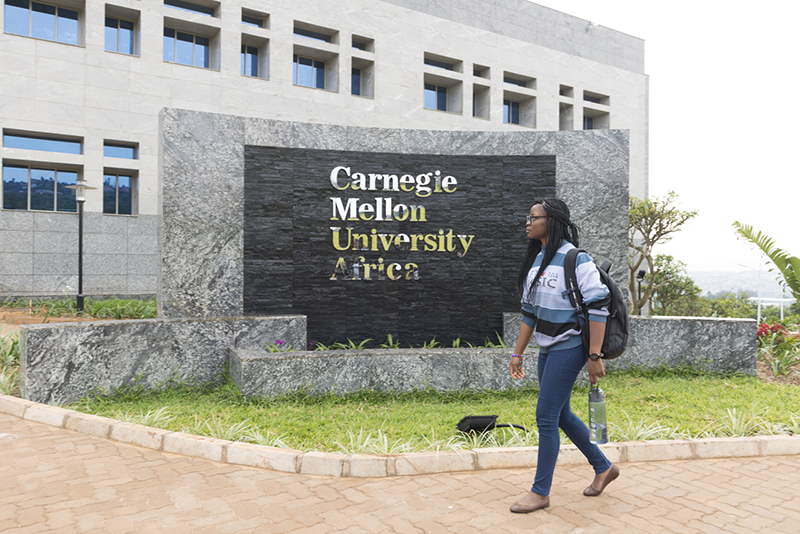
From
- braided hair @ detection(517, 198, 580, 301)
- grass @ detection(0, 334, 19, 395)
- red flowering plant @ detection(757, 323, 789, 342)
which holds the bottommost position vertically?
grass @ detection(0, 334, 19, 395)

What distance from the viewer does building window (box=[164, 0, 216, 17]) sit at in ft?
66.7

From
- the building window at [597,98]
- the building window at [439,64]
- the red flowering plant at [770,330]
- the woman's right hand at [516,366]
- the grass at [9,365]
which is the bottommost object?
the grass at [9,365]

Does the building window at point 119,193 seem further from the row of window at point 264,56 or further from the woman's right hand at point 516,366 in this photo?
the woman's right hand at point 516,366

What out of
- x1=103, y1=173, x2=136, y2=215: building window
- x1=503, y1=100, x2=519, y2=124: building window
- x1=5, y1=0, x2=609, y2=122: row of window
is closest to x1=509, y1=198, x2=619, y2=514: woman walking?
x1=103, y1=173, x2=136, y2=215: building window

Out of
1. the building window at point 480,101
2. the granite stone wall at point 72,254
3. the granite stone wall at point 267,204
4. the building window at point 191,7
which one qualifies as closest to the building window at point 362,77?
the building window at point 480,101

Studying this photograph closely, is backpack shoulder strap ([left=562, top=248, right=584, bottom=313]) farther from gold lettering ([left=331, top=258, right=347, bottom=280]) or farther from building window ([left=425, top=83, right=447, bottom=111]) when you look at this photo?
building window ([left=425, top=83, right=447, bottom=111])

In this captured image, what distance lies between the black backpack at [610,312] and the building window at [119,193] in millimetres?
19678

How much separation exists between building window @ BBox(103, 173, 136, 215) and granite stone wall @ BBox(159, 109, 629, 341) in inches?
551

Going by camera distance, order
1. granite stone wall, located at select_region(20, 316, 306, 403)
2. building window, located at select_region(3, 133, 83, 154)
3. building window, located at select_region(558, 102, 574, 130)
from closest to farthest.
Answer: granite stone wall, located at select_region(20, 316, 306, 403) < building window, located at select_region(3, 133, 83, 154) < building window, located at select_region(558, 102, 574, 130)

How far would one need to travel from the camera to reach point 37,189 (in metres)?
18.3

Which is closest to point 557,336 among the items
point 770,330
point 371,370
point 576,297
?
point 576,297

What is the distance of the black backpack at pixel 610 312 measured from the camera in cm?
343

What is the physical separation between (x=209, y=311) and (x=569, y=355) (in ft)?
18.1

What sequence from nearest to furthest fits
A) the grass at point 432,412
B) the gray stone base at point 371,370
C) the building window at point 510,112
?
the grass at point 432,412, the gray stone base at point 371,370, the building window at point 510,112
